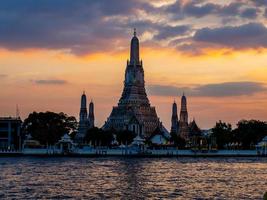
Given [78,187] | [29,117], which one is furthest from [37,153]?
[78,187]

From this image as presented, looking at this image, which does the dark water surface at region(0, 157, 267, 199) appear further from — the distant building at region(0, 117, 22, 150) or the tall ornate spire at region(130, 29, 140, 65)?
the tall ornate spire at region(130, 29, 140, 65)

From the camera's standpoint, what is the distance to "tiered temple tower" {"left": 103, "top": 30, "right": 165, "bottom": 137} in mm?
186188

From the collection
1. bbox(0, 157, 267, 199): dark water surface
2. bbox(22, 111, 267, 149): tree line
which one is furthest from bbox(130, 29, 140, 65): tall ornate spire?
bbox(0, 157, 267, 199): dark water surface

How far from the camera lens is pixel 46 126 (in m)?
146

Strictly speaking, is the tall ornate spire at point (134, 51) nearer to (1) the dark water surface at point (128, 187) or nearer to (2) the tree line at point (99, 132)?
(2) the tree line at point (99, 132)

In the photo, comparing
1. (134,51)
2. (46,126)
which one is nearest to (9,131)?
(46,126)

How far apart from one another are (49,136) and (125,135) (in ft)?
66.5

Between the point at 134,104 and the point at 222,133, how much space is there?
43.4 m

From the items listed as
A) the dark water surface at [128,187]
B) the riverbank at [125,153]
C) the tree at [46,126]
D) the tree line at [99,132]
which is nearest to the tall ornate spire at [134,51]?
the tree line at [99,132]

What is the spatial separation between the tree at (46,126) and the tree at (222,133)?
35.0 m

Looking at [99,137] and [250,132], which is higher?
[250,132]

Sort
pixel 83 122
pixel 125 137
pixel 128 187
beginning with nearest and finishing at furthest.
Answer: pixel 128 187
pixel 125 137
pixel 83 122

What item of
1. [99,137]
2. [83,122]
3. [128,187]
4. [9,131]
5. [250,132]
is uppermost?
[83,122]

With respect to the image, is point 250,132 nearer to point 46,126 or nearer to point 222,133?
point 222,133
